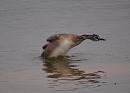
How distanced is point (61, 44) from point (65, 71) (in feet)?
3.52

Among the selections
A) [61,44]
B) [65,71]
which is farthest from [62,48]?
[65,71]

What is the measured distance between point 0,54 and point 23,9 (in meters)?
4.50

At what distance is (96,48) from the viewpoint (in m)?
10.9

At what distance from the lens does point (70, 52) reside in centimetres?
1084

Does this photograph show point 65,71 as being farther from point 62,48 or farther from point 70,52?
point 70,52

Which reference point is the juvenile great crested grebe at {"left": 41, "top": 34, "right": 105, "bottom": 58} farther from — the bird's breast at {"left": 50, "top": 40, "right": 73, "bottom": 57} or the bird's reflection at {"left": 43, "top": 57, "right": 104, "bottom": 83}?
the bird's reflection at {"left": 43, "top": 57, "right": 104, "bottom": 83}

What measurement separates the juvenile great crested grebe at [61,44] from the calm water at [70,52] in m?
0.16

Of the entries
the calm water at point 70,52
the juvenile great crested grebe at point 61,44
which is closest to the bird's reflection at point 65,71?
the calm water at point 70,52

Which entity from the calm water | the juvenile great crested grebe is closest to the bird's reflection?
the calm water

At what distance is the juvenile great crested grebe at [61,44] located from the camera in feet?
33.5

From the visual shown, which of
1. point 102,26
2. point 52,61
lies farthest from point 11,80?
point 102,26

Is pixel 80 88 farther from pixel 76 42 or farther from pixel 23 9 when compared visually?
pixel 23 9

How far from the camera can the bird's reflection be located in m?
8.63

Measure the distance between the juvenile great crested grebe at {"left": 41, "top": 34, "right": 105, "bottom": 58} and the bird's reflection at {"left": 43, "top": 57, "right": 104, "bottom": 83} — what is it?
0.12 meters
